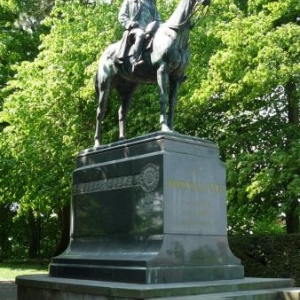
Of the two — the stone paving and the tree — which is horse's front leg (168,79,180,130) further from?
the tree

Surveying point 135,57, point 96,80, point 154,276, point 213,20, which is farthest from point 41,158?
point 154,276

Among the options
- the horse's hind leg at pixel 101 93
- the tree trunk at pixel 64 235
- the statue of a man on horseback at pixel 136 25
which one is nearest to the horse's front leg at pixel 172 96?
the statue of a man on horseback at pixel 136 25

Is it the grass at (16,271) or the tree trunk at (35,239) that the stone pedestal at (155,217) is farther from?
the tree trunk at (35,239)

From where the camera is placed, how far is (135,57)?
10383 mm

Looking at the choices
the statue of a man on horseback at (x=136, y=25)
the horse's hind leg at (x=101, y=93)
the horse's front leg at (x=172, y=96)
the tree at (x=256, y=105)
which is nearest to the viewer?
the statue of a man on horseback at (x=136, y=25)

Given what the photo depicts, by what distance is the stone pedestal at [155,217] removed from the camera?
353 inches

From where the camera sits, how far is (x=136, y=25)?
1055 cm

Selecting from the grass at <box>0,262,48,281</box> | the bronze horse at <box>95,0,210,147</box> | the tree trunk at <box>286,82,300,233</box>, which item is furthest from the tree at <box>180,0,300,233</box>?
the grass at <box>0,262,48,281</box>

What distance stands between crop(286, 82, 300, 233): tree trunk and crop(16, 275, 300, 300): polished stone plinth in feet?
27.4

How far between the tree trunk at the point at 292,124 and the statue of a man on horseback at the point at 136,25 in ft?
27.4

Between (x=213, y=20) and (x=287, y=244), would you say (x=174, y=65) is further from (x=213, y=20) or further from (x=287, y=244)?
(x=213, y=20)

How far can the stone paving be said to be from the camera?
1294 centimetres

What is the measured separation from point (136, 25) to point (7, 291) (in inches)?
305

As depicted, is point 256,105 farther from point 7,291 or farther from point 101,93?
point 7,291
